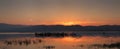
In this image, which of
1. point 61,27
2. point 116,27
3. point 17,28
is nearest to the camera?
point 116,27

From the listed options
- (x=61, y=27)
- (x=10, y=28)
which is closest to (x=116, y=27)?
(x=61, y=27)

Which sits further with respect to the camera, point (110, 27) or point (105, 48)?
point (110, 27)

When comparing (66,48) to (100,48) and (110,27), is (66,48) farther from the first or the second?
(110,27)

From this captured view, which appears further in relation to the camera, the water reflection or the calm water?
the calm water

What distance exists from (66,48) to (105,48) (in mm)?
2453

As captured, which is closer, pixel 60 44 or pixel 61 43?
pixel 60 44

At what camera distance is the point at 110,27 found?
10156 cm

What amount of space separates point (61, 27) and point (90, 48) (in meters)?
87.3

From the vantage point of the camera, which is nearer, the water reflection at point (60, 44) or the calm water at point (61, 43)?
the water reflection at point (60, 44)

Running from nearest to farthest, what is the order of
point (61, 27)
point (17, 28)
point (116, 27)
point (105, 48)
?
point (105, 48)
point (116, 27)
point (61, 27)
point (17, 28)

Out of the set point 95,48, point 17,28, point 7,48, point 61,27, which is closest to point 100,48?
point 95,48

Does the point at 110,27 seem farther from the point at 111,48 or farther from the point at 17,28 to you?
the point at 111,48

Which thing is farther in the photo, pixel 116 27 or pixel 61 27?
pixel 61 27

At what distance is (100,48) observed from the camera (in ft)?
75.6
